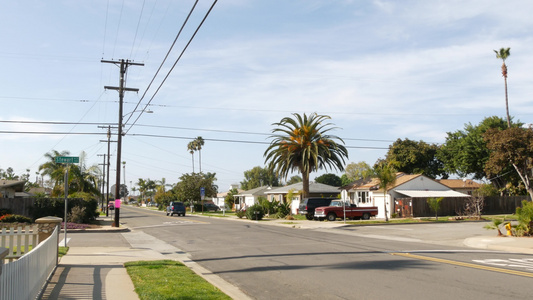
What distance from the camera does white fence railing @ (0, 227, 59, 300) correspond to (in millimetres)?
5239

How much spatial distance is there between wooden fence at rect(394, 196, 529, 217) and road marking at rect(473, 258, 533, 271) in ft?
93.5

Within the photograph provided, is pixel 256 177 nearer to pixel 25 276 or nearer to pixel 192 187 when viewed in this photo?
pixel 192 187

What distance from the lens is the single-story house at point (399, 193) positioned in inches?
1720

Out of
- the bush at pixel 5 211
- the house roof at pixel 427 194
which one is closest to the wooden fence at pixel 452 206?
the house roof at pixel 427 194

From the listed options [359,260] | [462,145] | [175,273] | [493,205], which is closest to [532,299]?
[359,260]

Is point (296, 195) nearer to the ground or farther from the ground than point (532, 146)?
nearer to the ground

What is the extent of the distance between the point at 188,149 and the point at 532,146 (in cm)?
7824

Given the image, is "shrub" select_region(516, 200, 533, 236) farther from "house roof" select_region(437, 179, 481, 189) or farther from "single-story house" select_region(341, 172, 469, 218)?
"house roof" select_region(437, 179, 481, 189)

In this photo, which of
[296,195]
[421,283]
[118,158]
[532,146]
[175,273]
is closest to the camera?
[421,283]

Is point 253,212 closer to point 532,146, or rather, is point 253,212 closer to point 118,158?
point 118,158

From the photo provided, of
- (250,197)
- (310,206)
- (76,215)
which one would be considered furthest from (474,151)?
(76,215)

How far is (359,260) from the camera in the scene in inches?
545

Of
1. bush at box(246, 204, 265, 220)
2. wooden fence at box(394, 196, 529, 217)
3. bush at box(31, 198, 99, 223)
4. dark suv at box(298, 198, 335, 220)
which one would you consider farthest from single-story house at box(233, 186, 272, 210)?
bush at box(31, 198, 99, 223)

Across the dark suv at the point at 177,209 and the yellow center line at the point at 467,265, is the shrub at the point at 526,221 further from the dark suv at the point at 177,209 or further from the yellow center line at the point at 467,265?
the dark suv at the point at 177,209
